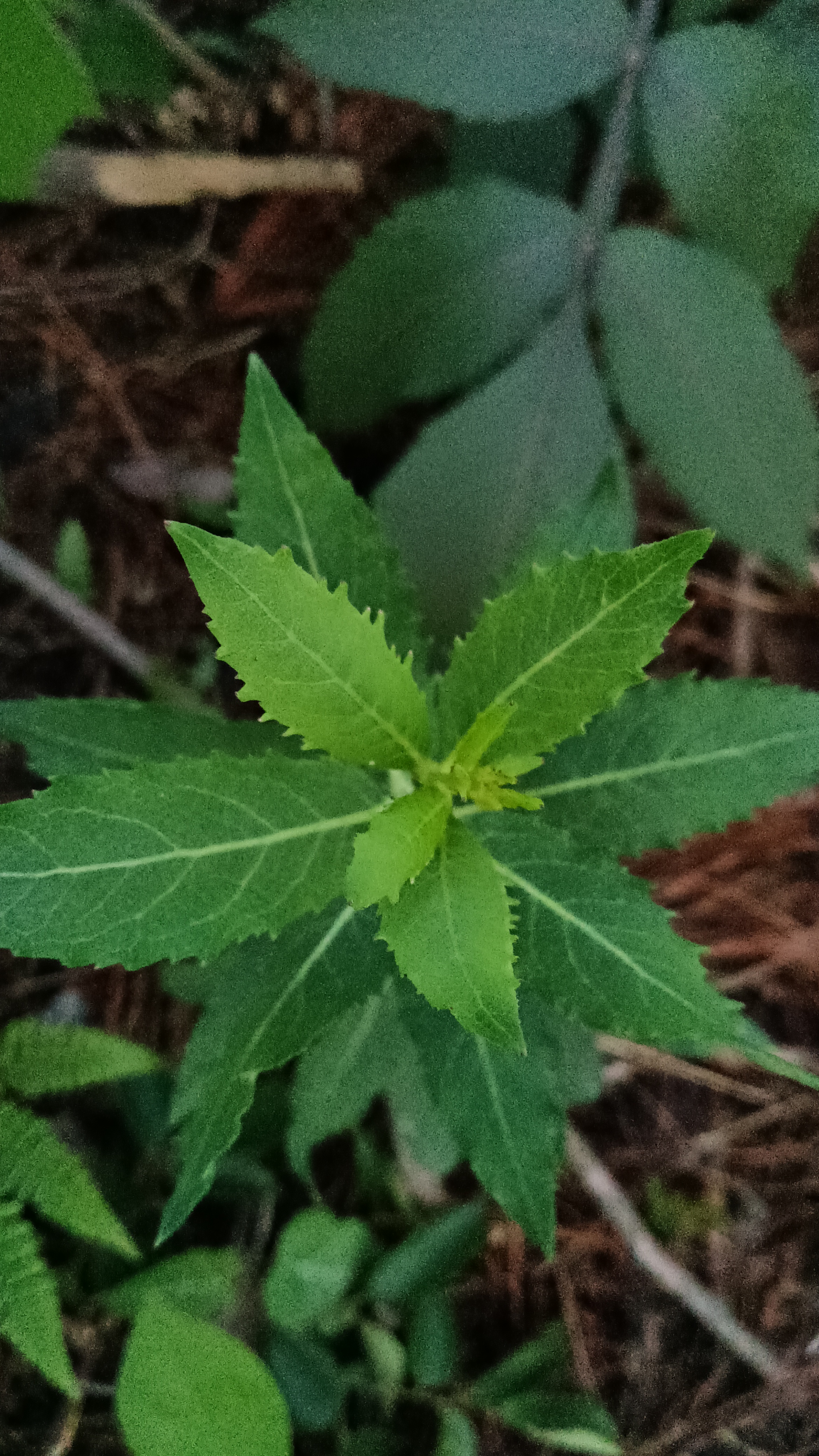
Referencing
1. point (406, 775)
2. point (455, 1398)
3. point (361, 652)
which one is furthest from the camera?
point (455, 1398)

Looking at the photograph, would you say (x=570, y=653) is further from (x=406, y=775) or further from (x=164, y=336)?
(x=164, y=336)

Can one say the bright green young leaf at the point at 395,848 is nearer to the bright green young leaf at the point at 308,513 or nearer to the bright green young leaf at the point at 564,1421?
the bright green young leaf at the point at 308,513


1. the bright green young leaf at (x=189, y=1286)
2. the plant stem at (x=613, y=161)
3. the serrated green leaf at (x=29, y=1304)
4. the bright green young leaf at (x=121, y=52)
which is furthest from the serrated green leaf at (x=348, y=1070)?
the bright green young leaf at (x=121, y=52)

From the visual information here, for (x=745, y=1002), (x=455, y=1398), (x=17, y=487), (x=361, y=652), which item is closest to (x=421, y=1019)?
(x=361, y=652)

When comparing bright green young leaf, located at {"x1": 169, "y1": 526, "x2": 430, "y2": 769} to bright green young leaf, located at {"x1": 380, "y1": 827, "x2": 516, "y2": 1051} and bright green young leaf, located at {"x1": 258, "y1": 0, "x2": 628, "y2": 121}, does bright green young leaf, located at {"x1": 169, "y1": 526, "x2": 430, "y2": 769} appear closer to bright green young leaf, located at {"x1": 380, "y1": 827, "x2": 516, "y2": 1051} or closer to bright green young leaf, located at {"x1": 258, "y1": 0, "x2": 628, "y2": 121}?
bright green young leaf, located at {"x1": 380, "y1": 827, "x2": 516, "y2": 1051}

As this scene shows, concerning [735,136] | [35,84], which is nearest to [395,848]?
[35,84]

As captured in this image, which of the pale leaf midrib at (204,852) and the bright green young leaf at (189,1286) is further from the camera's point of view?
the bright green young leaf at (189,1286)

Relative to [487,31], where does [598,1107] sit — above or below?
below
